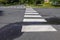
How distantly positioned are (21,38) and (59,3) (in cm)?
2364

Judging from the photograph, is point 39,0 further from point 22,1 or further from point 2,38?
point 2,38

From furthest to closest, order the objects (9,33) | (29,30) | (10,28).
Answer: (10,28)
(29,30)
(9,33)

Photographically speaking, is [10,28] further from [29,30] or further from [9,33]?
[9,33]

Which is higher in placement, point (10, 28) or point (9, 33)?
point (9, 33)

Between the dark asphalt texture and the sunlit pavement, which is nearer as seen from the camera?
the sunlit pavement

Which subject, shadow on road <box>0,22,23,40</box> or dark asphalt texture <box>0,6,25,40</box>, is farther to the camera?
dark asphalt texture <box>0,6,25,40</box>

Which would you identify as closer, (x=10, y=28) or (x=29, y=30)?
(x=29, y=30)

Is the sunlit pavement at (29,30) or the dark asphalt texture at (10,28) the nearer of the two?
the sunlit pavement at (29,30)

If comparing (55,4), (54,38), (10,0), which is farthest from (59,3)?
(54,38)

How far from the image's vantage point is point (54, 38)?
561 centimetres

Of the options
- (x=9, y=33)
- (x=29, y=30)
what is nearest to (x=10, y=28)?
(x=29, y=30)

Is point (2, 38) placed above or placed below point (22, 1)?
above

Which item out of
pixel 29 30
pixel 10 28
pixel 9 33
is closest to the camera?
pixel 9 33

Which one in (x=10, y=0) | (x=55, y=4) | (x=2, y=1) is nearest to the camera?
(x=55, y=4)
